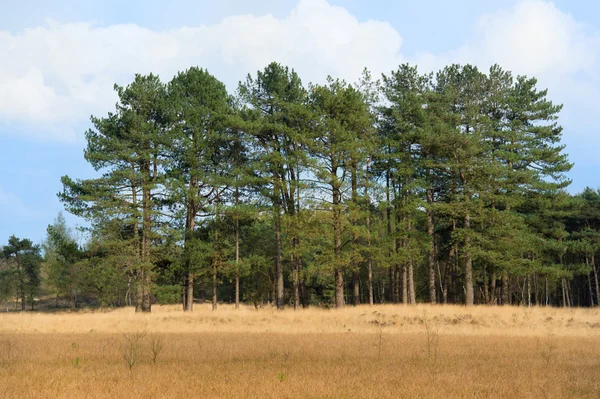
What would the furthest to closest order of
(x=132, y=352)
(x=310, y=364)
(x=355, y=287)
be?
(x=355, y=287), (x=132, y=352), (x=310, y=364)

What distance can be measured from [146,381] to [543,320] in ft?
71.2

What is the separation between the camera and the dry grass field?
8.93 meters

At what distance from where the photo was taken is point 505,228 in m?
33.5

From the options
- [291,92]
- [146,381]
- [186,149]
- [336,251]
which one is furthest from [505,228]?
[146,381]

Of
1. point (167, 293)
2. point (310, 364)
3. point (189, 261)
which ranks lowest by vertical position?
point (310, 364)

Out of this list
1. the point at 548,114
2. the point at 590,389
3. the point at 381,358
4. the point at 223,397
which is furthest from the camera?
the point at 548,114

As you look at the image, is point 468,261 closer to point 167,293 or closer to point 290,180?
point 290,180

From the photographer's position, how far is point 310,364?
1195 centimetres

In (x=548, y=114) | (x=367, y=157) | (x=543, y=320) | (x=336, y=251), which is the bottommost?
(x=543, y=320)

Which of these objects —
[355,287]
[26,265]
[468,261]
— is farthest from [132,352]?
[26,265]

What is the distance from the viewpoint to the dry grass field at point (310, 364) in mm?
8930

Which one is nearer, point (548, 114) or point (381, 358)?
point (381, 358)

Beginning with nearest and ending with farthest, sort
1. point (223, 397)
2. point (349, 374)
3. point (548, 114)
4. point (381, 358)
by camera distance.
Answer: point (223, 397)
point (349, 374)
point (381, 358)
point (548, 114)

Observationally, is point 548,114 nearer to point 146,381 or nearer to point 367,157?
point 367,157
